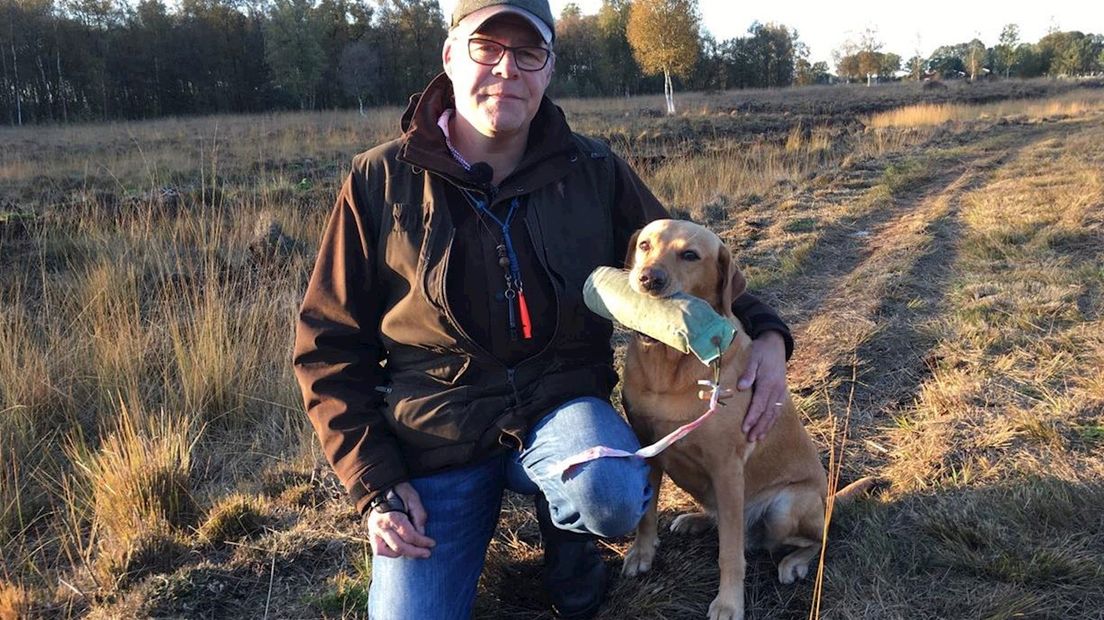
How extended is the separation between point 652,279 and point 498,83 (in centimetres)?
77

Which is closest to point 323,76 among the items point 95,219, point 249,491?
point 95,219

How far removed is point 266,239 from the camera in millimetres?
5727

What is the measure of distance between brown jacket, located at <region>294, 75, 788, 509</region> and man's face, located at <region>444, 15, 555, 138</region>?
127 mm

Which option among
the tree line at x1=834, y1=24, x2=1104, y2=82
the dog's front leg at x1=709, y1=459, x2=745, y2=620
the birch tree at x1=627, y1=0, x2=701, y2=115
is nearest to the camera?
the dog's front leg at x1=709, y1=459, x2=745, y2=620

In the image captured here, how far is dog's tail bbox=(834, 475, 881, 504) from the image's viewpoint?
2596 mm

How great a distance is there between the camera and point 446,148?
2.23 metres

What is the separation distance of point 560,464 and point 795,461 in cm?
97

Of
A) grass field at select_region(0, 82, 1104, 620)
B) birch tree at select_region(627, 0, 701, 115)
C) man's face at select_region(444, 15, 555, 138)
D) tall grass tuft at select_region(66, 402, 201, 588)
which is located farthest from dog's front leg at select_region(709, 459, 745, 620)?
birch tree at select_region(627, 0, 701, 115)

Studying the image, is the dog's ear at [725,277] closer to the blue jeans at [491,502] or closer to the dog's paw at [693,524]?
the blue jeans at [491,502]

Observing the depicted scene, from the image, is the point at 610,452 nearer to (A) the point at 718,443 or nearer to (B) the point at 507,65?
(A) the point at 718,443

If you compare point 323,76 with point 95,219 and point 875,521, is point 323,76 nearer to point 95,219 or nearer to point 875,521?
point 95,219

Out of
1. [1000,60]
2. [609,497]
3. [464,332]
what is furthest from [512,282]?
[1000,60]

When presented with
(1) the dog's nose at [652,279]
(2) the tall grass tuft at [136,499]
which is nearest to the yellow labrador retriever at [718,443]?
(1) the dog's nose at [652,279]

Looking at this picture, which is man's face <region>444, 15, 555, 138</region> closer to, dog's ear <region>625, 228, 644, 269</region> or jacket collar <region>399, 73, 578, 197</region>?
jacket collar <region>399, 73, 578, 197</region>
